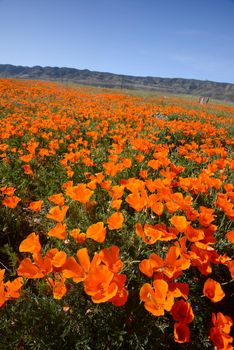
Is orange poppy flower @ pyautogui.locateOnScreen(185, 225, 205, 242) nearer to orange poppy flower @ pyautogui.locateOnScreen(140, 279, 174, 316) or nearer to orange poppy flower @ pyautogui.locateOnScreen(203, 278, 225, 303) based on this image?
orange poppy flower @ pyautogui.locateOnScreen(203, 278, 225, 303)

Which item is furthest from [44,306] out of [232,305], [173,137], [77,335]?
[173,137]

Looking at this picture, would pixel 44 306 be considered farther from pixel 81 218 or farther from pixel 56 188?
pixel 56 188

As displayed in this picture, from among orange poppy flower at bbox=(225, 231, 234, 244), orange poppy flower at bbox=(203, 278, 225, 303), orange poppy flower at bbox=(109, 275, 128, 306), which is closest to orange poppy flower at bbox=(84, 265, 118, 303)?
orange poppy flower at bbox=(109, 275, 128, 306)

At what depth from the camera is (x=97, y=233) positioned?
6.07ft

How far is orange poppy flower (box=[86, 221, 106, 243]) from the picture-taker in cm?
184

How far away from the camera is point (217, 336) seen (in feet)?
5.34

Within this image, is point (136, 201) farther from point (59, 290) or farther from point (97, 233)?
point (59, 290)

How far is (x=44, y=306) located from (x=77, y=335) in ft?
0.93

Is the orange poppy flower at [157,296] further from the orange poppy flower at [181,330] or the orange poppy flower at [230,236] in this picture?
the orange poppy flower at [230,236]

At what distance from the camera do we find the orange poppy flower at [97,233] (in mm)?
1839

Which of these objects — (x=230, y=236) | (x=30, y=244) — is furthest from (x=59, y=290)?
(x=230, y=236)

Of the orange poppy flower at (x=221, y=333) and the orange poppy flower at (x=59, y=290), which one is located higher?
the orange poppy flower at (x=59, y=290)

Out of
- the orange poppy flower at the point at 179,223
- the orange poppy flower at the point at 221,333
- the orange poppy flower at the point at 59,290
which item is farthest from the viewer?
the orange poppy flower at the point at 179,223

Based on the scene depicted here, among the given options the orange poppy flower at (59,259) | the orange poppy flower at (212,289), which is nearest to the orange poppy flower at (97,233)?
the orange poppy flower at (59,259)
